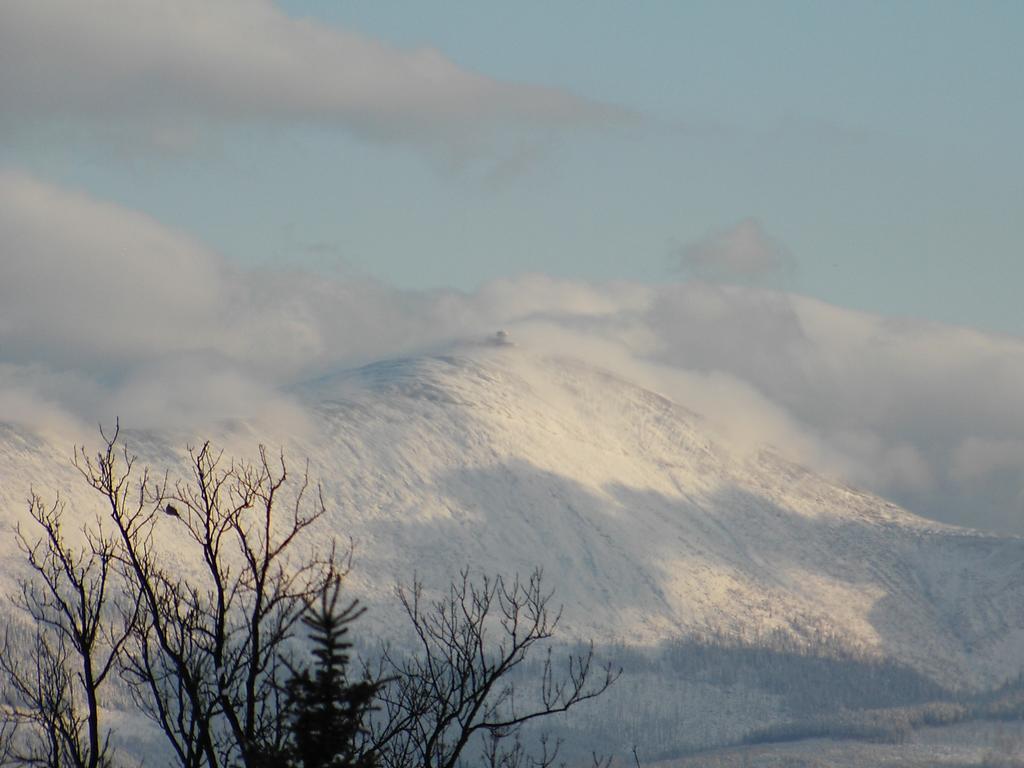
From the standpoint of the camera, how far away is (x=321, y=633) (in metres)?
39.1

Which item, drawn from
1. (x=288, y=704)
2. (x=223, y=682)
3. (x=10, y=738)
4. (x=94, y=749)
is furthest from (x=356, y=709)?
(x=10, y=738)

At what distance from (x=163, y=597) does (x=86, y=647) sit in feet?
7.20

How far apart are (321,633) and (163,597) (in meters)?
8.07

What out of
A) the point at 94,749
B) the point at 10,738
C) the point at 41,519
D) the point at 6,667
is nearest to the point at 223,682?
the point at 94,749

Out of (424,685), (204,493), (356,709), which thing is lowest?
(356,709)

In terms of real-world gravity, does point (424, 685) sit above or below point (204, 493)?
below

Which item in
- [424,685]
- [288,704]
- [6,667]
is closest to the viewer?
[288,704]

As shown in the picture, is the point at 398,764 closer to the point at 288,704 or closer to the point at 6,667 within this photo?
the point at 288,704

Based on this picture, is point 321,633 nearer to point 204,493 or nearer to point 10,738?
point 204,493

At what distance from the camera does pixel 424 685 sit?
158 ft

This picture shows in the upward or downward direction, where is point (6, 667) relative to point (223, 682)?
upward

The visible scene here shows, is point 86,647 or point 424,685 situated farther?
point 424,685

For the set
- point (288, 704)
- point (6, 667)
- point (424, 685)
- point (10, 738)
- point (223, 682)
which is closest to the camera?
point (288, 704)

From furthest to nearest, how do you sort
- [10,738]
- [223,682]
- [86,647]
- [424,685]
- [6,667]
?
[6,667], [10,738], [424,685], [86,647], [223,682]
